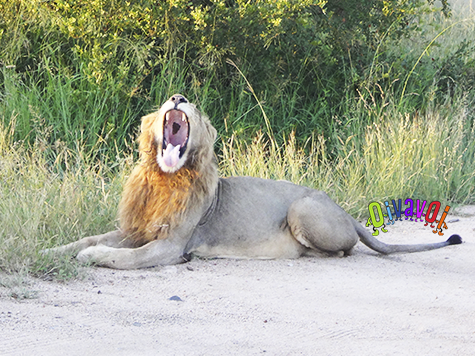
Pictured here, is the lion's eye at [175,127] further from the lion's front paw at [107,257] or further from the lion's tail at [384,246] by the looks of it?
the lion's tail at [384,246]

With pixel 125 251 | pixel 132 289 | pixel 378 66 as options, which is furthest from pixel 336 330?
pixel 378 66

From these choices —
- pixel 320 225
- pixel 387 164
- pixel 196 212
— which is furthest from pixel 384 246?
pixel 387 164

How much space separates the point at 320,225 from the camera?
5434 mm

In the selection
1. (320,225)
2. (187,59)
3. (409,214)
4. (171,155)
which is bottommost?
(409,214)

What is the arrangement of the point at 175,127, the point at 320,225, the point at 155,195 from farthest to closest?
the point at 320,225 → the point at 175,127 → the point at 155,195

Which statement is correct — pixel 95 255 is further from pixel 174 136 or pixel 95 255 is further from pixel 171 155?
pixel 174 136

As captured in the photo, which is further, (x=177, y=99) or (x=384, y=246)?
(x=384, y=246)

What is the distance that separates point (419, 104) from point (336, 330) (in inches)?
248

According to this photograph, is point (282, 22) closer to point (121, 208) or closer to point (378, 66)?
point (378, 66)

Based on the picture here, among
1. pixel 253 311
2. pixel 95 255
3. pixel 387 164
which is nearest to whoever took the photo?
pixel 253 311

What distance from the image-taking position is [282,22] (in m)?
8.38

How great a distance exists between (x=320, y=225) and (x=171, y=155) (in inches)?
46.7

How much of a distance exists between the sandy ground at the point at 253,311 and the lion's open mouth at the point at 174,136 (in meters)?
0.72

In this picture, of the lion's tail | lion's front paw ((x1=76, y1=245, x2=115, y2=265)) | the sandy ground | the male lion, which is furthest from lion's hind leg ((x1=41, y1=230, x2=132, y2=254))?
the lion's tail
